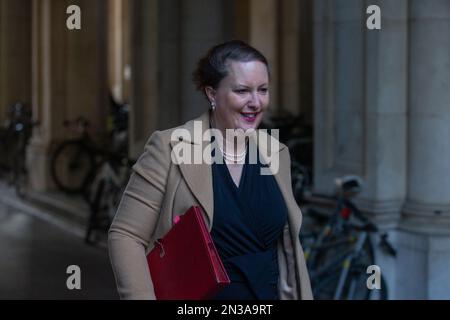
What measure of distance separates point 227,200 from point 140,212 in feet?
0.98

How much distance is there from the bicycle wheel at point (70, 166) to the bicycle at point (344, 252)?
676 centimetres

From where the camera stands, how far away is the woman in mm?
3105

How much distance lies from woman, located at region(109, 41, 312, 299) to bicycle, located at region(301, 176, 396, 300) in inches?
148

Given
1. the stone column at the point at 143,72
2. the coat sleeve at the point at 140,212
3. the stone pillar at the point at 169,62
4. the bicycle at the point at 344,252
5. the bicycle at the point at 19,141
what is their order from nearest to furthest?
1. the coat sleeve at the point at 140,212
2. the bicycle at the point at 344,252
3. the stone pillar at the point at 169,62
4. the stone column at the point at 143,72
5. the bicycle at the point at 19,141

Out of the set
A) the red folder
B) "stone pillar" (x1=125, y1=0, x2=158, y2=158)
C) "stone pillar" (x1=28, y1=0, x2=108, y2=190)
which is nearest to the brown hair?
the red folder

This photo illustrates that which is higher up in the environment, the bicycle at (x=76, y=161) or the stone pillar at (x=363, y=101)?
the stone pillar at (x=363, y=101)

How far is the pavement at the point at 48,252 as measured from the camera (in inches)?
340

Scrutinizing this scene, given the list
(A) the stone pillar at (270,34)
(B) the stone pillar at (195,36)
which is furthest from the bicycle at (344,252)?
(A) the stone pillar at (270,34)

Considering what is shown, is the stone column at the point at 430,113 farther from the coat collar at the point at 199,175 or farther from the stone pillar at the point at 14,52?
the stone pillar at the point at 14,52

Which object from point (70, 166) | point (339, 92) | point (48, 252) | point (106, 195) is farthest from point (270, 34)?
point (339, 92)

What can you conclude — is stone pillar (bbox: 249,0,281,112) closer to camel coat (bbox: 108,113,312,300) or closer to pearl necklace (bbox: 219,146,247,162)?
pearl necklace (bbox: 219,146,247,162)

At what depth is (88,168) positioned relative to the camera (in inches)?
541

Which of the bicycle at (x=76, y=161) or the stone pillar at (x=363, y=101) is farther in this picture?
the bicycle at (x=76, y=161)

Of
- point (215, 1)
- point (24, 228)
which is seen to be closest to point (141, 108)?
point (215, 1)
